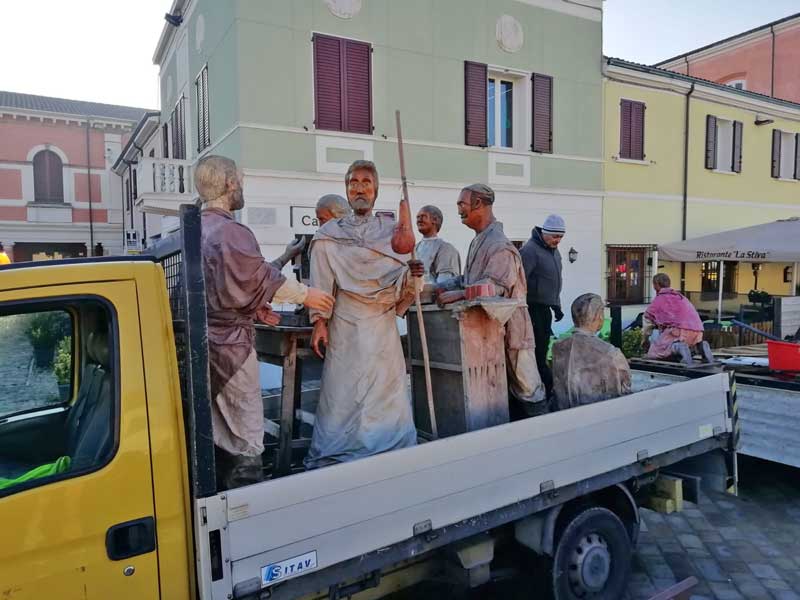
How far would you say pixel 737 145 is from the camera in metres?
Answer: 15.9

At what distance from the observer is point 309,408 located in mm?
3957

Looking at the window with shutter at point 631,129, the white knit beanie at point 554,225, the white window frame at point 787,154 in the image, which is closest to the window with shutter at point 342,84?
the white knit beanie at point 554,225

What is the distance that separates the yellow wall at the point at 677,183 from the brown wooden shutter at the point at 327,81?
6636 millimetres

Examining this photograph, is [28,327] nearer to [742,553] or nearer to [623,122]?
[742,553]

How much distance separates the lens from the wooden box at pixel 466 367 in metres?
3.10

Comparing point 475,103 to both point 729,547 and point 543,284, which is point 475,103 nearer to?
point 543,284

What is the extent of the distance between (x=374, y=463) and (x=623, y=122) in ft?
44.3

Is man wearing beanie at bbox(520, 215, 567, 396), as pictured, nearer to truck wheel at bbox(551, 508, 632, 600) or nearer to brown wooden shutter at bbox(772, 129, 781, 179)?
truck wheel at bbox(551, 508, 632, 600)

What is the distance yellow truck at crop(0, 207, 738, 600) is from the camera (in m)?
1.80

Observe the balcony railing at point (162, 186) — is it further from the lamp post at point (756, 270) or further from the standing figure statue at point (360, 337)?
the lamp post at point (756, 270)

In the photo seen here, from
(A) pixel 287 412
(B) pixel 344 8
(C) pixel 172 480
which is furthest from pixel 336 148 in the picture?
(C) pixel 172 480

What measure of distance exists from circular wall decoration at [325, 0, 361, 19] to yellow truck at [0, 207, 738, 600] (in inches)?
353

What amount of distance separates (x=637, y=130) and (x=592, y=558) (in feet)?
42.3

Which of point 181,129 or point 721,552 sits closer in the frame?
point 721,552
